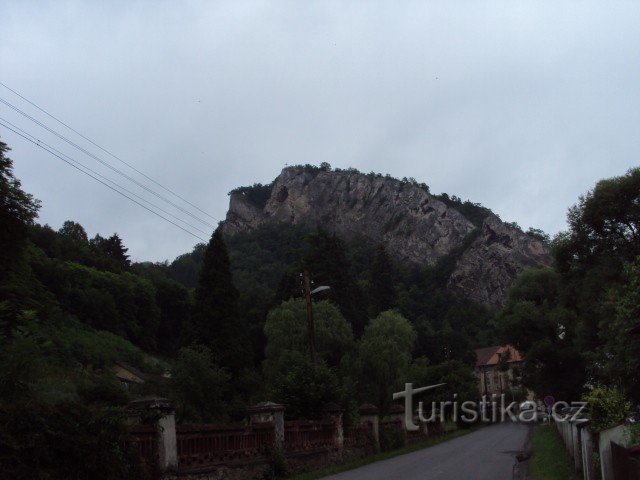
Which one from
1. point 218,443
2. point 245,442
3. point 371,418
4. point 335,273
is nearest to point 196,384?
point 371,418

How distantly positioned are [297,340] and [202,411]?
17.4 meters

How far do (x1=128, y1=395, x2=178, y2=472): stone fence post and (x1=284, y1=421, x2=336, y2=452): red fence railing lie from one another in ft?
19.3

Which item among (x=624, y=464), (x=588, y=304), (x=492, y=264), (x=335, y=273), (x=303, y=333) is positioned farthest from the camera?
(x=492, y=264)

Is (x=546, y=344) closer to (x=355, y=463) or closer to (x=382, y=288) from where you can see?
(x=355, y=463)

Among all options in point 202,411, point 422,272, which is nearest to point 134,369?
point 202,411

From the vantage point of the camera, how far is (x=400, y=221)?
149375mm

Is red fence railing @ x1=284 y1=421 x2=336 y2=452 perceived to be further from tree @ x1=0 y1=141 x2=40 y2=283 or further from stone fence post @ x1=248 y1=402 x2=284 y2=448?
tree @ x1=0 y1=141 x2=40 y2=283

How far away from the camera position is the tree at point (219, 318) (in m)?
47.2

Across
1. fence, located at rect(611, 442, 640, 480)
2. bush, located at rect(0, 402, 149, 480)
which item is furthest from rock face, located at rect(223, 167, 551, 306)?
fence, located at rect(611, 442, 640, 480)

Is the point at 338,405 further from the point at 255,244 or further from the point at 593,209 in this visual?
the point at 255,244

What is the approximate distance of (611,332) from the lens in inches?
822

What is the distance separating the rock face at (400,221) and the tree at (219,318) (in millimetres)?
83539

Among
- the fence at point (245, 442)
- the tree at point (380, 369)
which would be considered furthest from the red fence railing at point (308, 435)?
the tree at point (380, 369)

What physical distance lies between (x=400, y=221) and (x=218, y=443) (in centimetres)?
13658
